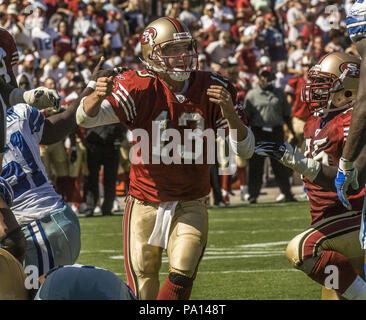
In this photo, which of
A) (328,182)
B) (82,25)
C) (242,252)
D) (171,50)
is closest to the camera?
(328,182)

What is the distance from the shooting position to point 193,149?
5.72 metres

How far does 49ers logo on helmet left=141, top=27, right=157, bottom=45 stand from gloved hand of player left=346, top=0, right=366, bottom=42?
1.35m

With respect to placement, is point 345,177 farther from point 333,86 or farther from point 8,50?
point 8,50

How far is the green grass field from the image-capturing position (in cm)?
793

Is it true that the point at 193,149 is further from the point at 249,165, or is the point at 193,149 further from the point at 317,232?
the point at 249,165

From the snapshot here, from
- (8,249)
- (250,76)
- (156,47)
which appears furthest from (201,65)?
(8,249)

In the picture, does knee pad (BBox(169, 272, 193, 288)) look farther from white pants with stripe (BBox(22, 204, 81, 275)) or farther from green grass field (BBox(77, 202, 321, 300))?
green grass field (BBox(77, 202, 321, 300))

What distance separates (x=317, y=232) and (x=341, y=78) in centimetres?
91

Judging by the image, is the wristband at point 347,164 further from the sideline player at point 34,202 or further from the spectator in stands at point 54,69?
the spectator in stands at point 54,69

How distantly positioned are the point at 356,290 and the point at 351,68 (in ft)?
4.24

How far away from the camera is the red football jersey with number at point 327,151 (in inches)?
215

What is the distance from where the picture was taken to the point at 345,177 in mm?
4734

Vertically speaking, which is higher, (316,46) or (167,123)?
(167,123)

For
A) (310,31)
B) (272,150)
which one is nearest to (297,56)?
(310,31)
